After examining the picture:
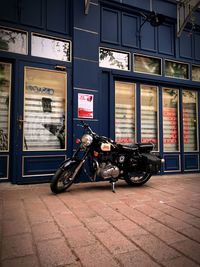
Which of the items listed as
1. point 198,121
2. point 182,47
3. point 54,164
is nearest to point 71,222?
point 54,164

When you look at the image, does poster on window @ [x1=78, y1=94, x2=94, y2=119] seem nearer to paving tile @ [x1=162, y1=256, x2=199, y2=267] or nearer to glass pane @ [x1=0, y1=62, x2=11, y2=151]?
glass pane @ [x1=0, y1=62, x2=11, y2=151]

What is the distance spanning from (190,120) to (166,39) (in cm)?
272

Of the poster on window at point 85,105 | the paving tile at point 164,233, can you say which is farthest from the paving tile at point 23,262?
the poster on window at point 85,105

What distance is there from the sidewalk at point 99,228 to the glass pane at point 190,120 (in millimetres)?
3135

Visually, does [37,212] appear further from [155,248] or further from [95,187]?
[95,187]

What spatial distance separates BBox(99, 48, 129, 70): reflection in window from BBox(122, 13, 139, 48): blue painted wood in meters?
0.39

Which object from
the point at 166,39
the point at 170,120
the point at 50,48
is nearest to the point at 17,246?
the point at 50,48

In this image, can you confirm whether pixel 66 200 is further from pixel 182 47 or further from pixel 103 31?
pixel 182 47

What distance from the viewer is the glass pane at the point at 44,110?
5.42m

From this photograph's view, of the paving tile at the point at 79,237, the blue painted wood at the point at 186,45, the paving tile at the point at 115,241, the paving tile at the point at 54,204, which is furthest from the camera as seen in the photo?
the blue painted wood at the point at 186,45

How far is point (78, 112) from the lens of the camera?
580cm

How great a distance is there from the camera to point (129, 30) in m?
6.70

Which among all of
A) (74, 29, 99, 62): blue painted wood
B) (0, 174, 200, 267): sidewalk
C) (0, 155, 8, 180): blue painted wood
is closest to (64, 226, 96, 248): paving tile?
(0, 174, 200, 267): sidewalk

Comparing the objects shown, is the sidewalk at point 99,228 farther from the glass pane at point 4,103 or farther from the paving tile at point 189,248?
the glass pane at point 4,103
